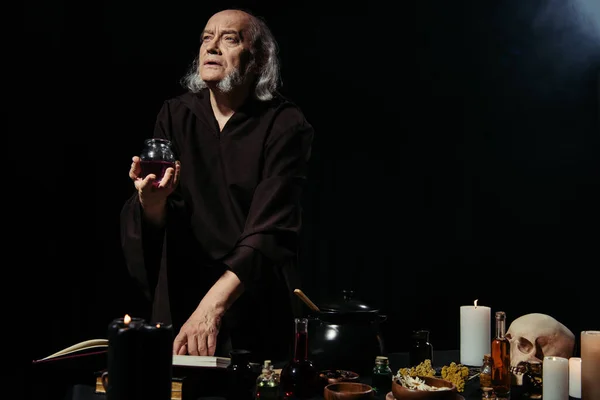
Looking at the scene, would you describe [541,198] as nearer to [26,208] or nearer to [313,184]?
[313,184]

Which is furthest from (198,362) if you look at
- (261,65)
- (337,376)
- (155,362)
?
(261,65)

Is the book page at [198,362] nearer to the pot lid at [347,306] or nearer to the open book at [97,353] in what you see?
the open book at [97,353]

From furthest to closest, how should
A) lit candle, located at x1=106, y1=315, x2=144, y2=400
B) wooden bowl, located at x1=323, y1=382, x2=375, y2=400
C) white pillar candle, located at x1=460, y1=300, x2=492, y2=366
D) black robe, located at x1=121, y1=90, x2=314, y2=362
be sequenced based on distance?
1. black robe, located at x1=121, y1=90, x2=314, y2=362
2. white pillar candle, located at x1=460, y1=300, x2=492, y2=366
3. wooden bowl, located at x1=323, y1=382, x2=375, y2=400
4. lit candle, located at x1=106, y1=315, x2=144, y2=400

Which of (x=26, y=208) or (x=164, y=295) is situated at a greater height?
(x=26, y=208)

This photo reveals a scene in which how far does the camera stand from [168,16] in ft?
8.21

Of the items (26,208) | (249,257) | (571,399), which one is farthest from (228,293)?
(571,399)

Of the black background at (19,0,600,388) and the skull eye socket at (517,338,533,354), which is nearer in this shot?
the skull eye socket at (517,338,533,354)

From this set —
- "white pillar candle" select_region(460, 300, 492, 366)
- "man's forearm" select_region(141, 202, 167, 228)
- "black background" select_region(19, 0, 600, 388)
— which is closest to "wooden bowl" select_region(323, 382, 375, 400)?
"white pillar candle" select_region(460, 300, 492, 366)

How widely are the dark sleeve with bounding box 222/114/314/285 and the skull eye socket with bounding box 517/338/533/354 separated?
78 cm

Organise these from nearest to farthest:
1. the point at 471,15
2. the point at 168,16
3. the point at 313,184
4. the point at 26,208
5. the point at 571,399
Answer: the point at 571,399 → the point at 26,208 → the point at 168,16 → the point at 313,184 → the point at 471,15

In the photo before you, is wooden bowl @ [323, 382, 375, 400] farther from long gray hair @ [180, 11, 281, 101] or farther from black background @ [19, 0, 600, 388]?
long gray hair @ [180, 11, 281, 101]

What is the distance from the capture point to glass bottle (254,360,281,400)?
1354 mm

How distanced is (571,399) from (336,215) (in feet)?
4.81

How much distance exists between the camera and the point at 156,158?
1.92 metres
